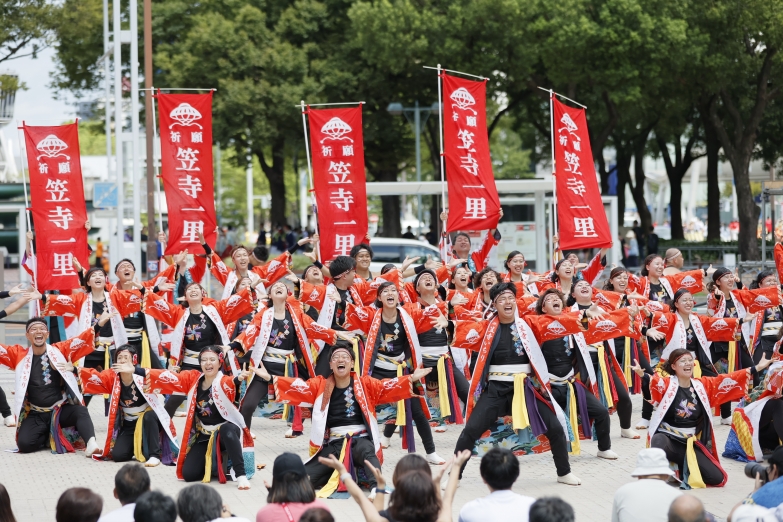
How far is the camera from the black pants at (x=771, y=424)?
887cm

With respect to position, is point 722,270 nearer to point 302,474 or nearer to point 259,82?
point 302,474

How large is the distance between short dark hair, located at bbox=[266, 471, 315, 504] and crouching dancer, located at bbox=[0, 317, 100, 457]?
498cm

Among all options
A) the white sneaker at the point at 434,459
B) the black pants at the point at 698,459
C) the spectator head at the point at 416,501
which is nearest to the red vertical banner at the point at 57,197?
the white sneaker at the point at 434,459

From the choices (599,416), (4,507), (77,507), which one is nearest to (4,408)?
(599,416)

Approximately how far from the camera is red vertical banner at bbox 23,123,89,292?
12.9 m

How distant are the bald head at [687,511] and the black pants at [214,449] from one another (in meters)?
4.51

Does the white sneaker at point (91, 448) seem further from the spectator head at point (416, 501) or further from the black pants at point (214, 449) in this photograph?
the spectator head at point (416, 501)

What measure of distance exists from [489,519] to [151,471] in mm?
4740

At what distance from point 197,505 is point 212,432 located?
3837mm

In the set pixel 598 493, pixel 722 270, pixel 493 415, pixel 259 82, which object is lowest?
pixel 598 493

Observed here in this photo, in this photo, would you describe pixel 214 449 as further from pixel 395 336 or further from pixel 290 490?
pixel 290 490

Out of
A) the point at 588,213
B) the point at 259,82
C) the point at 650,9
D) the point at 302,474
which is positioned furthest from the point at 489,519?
the point at 259,82

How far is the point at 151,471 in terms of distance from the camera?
908cm

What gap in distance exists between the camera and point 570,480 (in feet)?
27.3
